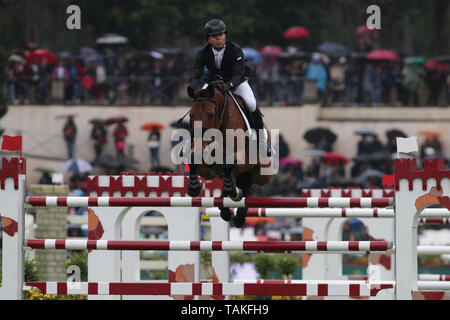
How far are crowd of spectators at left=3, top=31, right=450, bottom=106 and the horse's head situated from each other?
2012 cm

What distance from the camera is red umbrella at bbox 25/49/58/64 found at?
102ft

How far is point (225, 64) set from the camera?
10.4 m

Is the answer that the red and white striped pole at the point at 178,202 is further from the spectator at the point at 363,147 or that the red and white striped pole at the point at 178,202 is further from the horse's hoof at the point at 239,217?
the spectator at the point at 363,147

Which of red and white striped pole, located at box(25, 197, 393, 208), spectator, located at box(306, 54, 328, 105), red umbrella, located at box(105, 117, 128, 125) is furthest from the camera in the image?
spectator, located at box(306, 54, 328, 105)

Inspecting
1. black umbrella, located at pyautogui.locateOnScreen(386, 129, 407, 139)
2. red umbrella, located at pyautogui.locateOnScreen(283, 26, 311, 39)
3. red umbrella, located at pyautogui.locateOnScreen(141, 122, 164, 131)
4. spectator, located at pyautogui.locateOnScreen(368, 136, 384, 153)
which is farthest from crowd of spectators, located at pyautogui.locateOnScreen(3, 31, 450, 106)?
spectator, located at pyautogui.locateOnScreen(368, 136, 384, 153)

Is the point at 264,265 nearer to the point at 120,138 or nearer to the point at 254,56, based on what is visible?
the point at 120,138

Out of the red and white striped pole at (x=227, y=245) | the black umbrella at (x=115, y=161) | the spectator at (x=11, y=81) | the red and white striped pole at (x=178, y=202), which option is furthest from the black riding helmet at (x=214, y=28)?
the spectator at (x=11, y=81)

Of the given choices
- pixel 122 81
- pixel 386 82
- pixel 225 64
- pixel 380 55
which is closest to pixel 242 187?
pixel 225 64

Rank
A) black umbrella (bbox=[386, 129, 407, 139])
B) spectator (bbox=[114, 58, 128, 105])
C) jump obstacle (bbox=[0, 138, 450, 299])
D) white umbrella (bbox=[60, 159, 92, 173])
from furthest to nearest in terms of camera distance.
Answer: spectator (bbox=[114, 58, 128, 105]) < black umbrella (bbox=[386, 129, 407, 139]) < white umbrella (bbox=[60, 159, 92, 173]) < jump obstacle (bbox=[0, 138, 450, 299])

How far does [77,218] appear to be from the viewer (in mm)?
18172

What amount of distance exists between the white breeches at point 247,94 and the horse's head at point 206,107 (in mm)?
722

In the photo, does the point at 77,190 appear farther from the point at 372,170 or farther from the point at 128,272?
the point at 128,272

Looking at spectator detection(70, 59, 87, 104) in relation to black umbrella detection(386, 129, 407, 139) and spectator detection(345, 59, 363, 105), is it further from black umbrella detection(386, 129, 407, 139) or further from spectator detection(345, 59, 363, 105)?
black umbrella detection(386, 129, 407, 139)

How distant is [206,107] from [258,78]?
69.6ft
